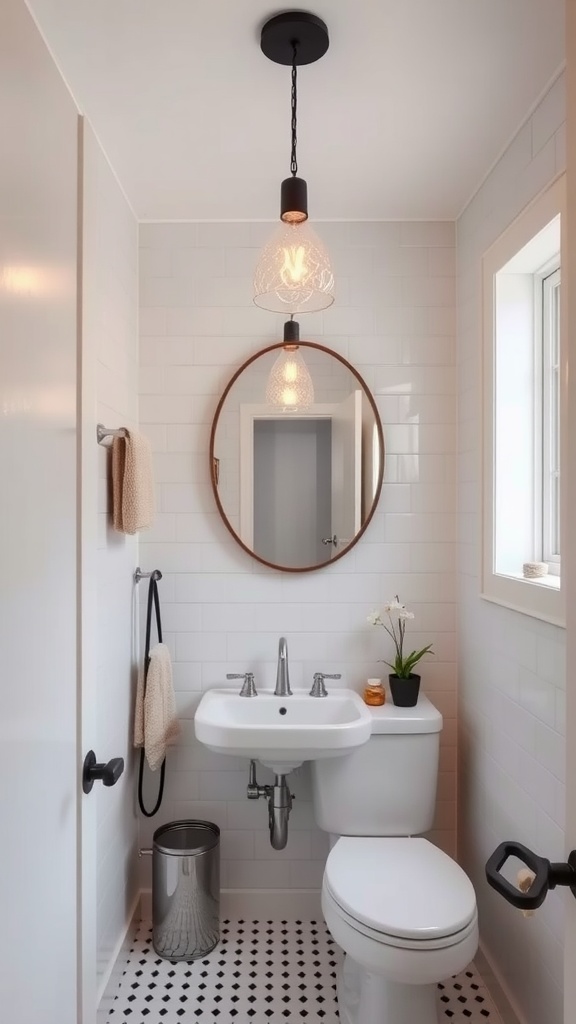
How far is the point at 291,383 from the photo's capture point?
2338mm

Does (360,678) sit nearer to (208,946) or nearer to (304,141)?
(208,946)

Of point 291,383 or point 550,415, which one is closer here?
point 550,415

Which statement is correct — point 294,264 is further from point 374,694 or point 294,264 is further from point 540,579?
point 374,694

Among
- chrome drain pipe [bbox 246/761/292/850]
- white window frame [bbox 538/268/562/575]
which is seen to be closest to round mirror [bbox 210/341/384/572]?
white window frame [bbox 538/268/562/575]

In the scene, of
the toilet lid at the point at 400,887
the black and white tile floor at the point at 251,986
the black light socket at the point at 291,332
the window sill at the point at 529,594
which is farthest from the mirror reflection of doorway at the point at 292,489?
the black and white tile floor at the point at 251,986

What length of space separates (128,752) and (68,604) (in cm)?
142

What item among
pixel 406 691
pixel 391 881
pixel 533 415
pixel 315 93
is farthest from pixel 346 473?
pixel 391 881

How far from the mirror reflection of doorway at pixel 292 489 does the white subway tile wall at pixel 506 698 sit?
19.2 inches

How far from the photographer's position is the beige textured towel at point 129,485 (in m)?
1.97

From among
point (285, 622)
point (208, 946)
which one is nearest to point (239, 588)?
point (285, 622)

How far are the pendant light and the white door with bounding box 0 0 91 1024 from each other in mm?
566

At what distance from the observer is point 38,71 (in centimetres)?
87

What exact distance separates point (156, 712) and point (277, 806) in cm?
51

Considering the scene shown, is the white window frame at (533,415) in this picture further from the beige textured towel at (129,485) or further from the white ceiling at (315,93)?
the beige textured towel at (129,485)
